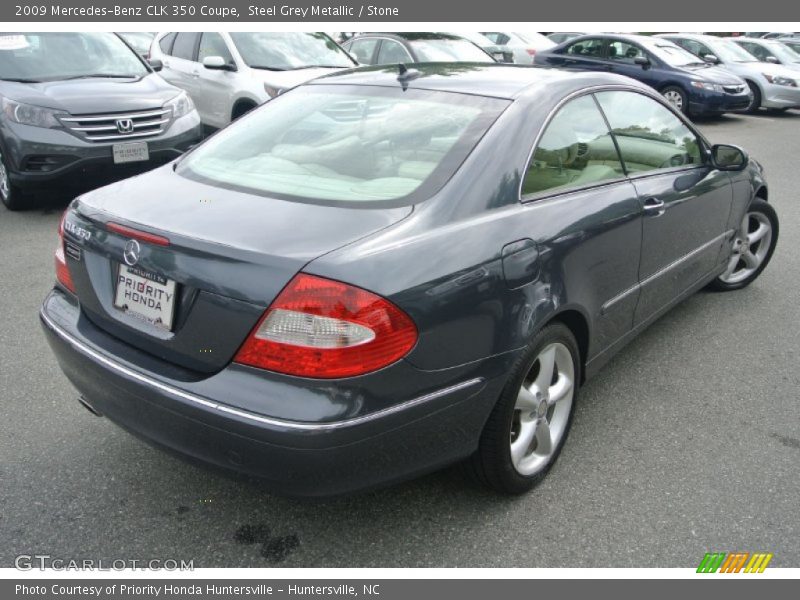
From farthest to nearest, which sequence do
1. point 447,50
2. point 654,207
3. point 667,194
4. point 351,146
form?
1. point 447,50
2. point 667,194
3. point 654,207
4. point 351,146

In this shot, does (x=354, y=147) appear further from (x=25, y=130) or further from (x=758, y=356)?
(x=25, y=130)

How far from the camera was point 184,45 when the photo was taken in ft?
30.2

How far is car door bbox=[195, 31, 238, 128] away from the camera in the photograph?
325 inches

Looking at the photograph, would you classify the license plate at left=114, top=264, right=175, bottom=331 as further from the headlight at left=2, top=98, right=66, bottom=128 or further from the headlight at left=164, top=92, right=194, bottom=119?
the headlight at left=164, top=92, right=194, bottom=119

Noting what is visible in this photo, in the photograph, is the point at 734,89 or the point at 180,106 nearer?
the point at 180,106

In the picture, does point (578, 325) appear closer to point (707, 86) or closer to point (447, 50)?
point (447, 50)

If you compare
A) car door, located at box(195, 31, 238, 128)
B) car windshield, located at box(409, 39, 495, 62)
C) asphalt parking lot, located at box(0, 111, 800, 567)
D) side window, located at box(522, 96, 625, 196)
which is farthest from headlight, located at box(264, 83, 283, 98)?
side window, located at box(522, 96, 625, 196)

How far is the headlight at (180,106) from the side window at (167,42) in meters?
3.05

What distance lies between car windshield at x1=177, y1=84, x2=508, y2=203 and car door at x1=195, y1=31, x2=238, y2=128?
538 cm

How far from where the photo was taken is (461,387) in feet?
7.44

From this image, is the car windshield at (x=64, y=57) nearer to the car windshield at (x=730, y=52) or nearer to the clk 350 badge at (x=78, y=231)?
the clk 350 badge at (x=78, y=231)

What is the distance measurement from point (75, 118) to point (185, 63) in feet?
10.8

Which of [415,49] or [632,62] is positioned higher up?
[415,49]

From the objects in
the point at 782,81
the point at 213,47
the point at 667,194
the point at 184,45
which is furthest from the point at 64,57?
the point at 782,81
